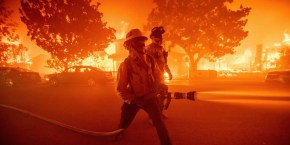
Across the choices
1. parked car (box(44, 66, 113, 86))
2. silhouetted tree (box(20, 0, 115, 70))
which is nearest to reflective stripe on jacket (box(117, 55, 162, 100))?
parked car (box(44, 66, 113, 86))

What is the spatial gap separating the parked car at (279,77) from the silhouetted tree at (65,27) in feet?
61.6

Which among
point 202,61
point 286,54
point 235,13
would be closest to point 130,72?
point 235,13

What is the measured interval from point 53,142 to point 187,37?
2765cm

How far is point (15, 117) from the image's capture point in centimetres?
670

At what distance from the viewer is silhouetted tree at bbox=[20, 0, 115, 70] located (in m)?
24.1

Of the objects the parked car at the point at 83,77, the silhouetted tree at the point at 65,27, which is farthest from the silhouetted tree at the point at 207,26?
the parked car at the point at 83,77

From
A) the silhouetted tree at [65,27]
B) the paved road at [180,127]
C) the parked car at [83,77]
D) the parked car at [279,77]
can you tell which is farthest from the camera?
the silhouetted tree at [65,27]

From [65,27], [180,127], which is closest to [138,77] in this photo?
[180,127]

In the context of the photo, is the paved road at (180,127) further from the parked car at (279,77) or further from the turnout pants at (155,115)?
the parked car at (279,77)

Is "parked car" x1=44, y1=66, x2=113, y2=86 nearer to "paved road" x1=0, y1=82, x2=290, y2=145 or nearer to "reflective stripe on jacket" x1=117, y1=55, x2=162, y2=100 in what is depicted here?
"paved road" x1=0, y1=82, x2=290, y2=145

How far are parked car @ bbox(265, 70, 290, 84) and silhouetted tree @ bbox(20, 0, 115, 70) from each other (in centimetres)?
1878

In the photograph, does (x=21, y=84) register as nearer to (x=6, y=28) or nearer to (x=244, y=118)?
(x=6, y=28)

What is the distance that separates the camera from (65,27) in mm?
24547

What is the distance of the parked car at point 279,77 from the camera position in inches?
494
